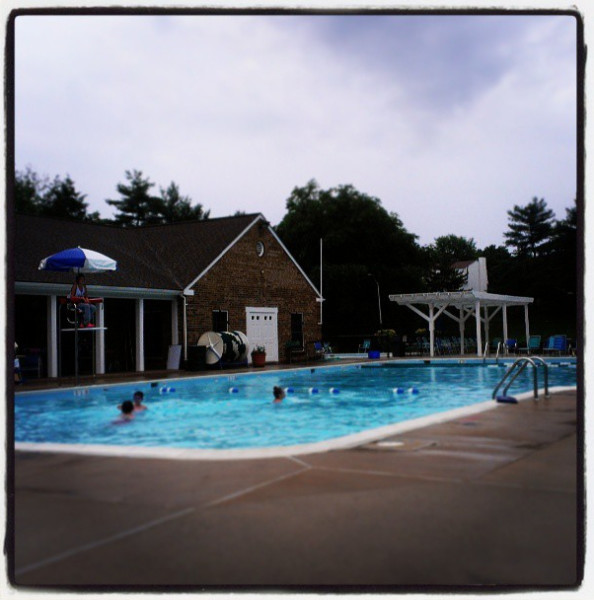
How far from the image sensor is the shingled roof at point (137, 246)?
14.9 m

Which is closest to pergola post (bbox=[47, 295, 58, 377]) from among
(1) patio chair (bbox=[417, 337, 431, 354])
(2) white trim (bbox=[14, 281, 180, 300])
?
(2) white trim (bbox=[14, 281, 180, 300])

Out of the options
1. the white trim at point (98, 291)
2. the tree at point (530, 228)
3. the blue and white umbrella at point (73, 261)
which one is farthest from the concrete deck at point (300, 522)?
the white trim at point (98, 291)

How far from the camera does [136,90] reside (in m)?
5.23

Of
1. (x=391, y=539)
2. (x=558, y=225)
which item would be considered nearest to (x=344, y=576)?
(x=391, y=539)

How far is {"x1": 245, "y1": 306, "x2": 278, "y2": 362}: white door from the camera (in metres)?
19.4

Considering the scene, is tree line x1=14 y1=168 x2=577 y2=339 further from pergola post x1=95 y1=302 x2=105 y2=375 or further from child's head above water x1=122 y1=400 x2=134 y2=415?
child's head above water x1=122 y1=400 x2=134 y2=415

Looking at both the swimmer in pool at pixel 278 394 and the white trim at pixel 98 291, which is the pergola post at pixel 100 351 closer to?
the white trim at pixel 98 291

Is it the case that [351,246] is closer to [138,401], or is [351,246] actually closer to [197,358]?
[197,358]

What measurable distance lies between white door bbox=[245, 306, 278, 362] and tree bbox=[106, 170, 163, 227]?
495 cm

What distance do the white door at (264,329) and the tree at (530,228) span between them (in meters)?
13.8

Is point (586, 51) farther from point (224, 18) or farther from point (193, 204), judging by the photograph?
point (193, 204)

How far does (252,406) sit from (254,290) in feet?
31.3

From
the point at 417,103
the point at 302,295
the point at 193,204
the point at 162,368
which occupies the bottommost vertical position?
the point at 162,368

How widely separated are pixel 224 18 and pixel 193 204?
26.0 meters
